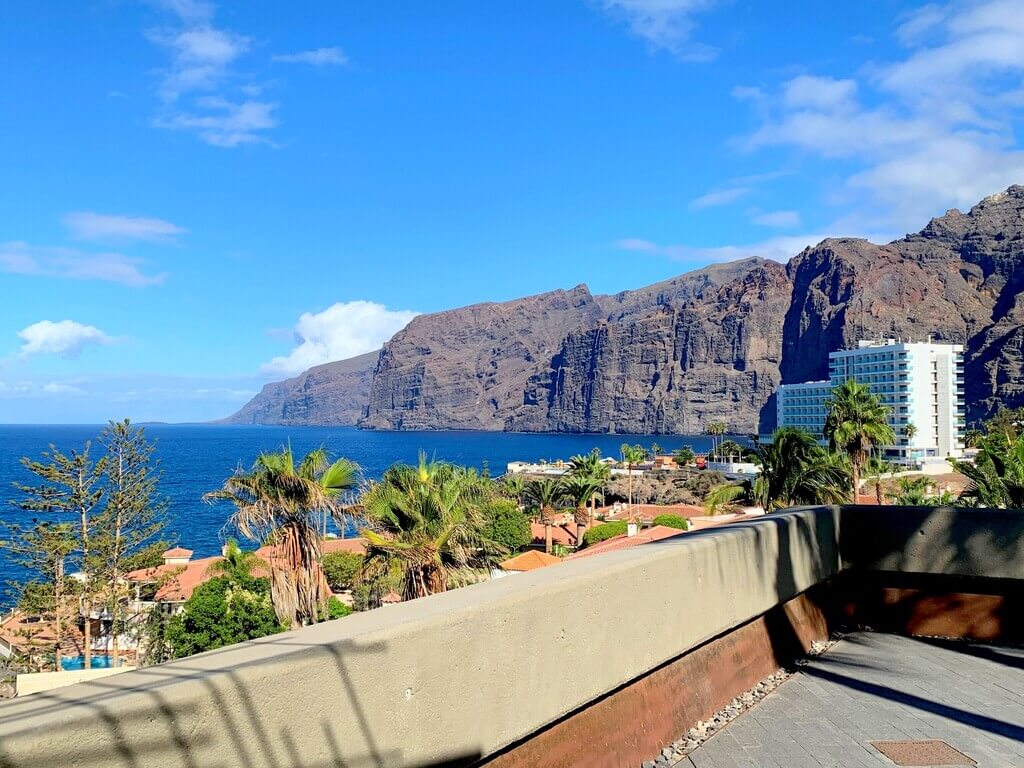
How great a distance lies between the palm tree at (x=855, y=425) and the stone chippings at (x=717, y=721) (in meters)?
36.2

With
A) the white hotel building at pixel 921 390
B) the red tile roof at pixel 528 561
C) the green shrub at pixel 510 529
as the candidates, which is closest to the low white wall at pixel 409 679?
the red tile roof at pixel 528 561

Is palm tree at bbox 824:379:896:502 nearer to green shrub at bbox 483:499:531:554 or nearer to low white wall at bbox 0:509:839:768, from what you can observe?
green shrub at bbox 483:499:531:554

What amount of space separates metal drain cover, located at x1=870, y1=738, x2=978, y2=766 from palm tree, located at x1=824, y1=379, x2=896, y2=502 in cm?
3720

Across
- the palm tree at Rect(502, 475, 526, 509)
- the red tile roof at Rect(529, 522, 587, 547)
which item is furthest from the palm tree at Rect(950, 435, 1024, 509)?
the palm tree at Rect(502, 475, 526, 509)

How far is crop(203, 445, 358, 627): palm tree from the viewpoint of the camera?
13.2 metres

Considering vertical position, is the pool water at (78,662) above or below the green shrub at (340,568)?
below

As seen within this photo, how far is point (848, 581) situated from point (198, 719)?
18.3 ft

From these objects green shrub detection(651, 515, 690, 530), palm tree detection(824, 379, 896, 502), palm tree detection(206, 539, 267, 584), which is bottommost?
palm tree detection(206, 539, 267, 584)

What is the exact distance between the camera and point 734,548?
16.6 ft

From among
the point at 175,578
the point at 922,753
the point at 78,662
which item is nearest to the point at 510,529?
the point at 175,578

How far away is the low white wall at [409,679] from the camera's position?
87.1 inches

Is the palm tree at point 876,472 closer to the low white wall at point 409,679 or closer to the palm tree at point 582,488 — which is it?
the palm tree at point 582,488

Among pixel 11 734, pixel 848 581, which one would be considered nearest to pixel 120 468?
pixel 848 581

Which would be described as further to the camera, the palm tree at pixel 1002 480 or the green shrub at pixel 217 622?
the green shrub at pixel 217 622
